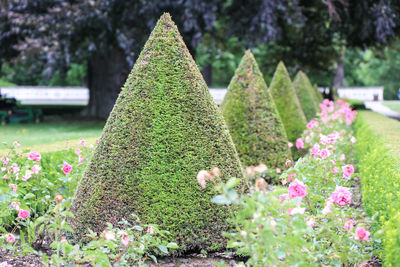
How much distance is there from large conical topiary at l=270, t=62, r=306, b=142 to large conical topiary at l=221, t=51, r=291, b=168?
2.44 m

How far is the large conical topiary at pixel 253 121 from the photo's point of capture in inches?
278

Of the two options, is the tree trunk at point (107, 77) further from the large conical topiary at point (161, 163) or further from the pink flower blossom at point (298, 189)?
the pink flower blossom at point (298, 189)

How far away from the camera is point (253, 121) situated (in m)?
7.16

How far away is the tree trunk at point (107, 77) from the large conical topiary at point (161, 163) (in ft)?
38.2

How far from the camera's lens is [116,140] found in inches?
157

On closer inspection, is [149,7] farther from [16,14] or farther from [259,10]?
[16,14]

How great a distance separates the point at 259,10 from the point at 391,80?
1423 inches

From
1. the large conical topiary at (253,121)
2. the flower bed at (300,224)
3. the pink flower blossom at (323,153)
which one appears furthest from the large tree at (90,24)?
the flower bed at (300,224)

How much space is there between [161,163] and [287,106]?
6413mm

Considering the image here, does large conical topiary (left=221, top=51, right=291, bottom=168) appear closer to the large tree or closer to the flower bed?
the flower bed

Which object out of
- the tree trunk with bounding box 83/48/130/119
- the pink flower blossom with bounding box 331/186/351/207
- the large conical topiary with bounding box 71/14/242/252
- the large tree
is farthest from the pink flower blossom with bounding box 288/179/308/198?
the tree trunk with bounding box 83/48/130/119

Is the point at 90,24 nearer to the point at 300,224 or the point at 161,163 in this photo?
the point at 161,163

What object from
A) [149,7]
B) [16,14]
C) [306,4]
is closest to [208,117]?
[149,7]

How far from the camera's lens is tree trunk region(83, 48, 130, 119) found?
1667 centimetres
